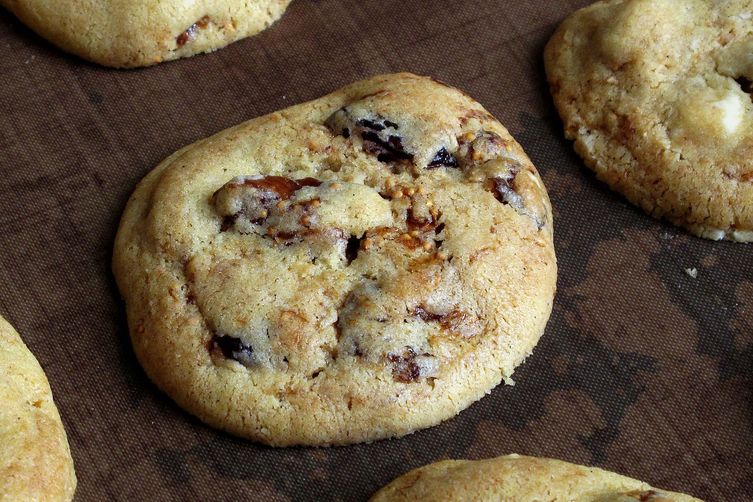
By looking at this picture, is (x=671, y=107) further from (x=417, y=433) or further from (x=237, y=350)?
(x=237, y=350)

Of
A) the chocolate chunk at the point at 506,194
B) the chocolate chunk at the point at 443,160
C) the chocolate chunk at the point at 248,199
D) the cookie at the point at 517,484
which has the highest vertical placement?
the chocolate chunk at the point at 443,160

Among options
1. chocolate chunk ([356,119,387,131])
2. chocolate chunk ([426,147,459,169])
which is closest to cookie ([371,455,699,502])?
chocolate chunk ([426,147,459,169])

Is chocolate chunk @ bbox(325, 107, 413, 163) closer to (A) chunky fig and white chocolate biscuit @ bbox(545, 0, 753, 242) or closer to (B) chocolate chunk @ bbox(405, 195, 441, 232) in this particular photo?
(B) chocolate chunk @ bbox(405, 195, 441, 232)

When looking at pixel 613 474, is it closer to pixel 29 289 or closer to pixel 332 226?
pixel 332 226

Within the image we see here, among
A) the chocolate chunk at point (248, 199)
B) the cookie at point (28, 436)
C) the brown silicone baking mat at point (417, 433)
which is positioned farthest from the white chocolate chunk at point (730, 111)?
the cookie at point (28, 436)

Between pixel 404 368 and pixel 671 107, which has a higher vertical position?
pixel 671 107

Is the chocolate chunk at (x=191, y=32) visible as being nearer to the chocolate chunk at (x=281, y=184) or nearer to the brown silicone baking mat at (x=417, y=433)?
the brown silicone baking mat at (x=417, y=433)

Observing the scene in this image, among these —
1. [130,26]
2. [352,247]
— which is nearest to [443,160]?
[352,247]
